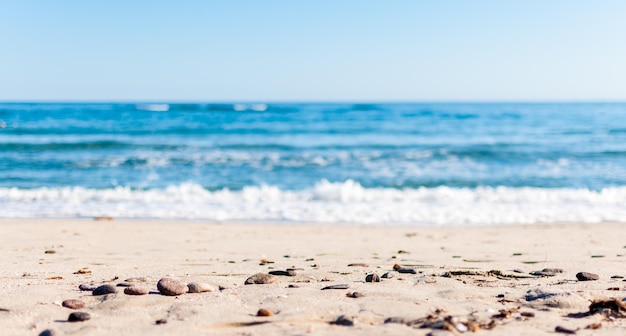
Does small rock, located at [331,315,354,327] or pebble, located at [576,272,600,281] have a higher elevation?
small rock, located at [331,315,354,327]

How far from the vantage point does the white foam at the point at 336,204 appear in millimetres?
9742

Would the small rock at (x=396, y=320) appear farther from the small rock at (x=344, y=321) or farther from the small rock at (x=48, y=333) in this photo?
the small rock at (x=48, y=333)

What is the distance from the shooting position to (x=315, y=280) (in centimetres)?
421

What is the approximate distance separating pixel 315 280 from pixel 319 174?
12.4 meters

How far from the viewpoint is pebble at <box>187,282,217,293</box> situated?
147 inches

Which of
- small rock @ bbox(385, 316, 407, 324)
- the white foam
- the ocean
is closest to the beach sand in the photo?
small rock @ bbox(385, 316, 407, 324)

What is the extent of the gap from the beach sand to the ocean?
94.8 inches

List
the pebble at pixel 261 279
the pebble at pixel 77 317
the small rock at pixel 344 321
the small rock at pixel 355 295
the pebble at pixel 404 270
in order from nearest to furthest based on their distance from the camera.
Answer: the small rock at pixel 344 321 < the pebble at pixel 77 317 < the small rock at pixel 355 295 < the pebble at pixel 261 279 < the pebble at pixel 404 270

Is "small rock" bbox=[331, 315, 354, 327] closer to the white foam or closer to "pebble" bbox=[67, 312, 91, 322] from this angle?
"pebble" bbox=[67, 312, 91, 322]

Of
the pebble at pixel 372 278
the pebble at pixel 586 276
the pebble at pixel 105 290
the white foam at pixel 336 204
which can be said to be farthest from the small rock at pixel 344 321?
the white foam at pixel 336 204

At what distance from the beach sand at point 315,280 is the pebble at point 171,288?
3.0 inches

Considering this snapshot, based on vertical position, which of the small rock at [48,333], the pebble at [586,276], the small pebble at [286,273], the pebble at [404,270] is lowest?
the pebble at [404,270]

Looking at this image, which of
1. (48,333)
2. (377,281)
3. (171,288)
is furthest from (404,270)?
(48,333)

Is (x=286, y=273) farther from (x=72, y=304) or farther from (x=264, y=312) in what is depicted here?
(x=72, y=304)
